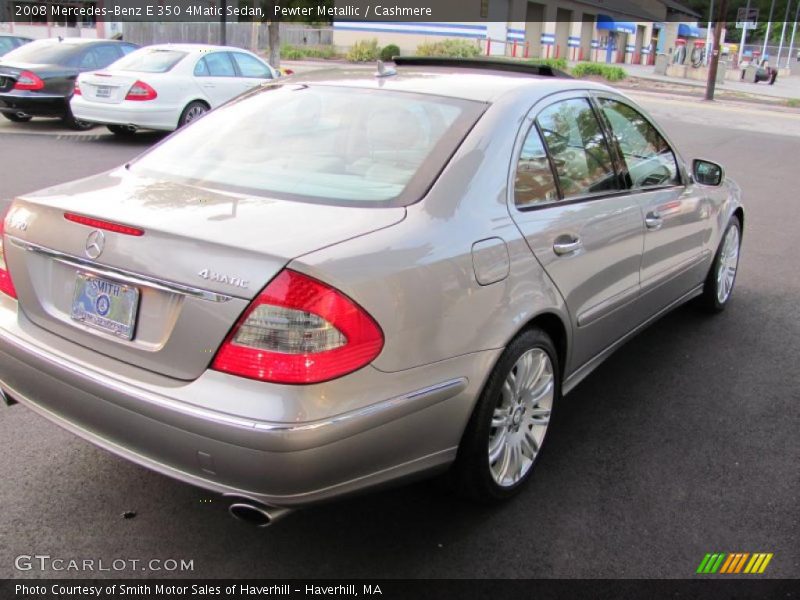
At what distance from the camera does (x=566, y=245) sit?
121 inches

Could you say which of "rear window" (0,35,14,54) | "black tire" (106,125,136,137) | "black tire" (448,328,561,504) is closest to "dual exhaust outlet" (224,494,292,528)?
"black tire" (448,328,561,504)

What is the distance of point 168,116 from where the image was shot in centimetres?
1112

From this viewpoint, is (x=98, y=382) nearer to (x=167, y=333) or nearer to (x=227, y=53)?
(x=167, y=333)

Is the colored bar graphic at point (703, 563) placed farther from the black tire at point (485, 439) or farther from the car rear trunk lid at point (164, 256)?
the car rear trunk lid at point (164, 256)

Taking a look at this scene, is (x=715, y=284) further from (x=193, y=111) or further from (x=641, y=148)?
(x=193, y=111)

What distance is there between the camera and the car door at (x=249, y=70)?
40.4 feet

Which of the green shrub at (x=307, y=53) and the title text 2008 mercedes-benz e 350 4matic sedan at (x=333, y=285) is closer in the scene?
the title text 2008 mercedes-benz e 350 4matic sedan at (x=333, y=285)

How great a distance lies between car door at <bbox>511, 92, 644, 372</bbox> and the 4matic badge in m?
1.14

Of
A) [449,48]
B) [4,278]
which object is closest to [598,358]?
[4,278]

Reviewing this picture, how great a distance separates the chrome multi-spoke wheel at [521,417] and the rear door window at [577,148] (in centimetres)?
77

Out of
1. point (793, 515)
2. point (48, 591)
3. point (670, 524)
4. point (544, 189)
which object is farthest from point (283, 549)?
point (793, 515)

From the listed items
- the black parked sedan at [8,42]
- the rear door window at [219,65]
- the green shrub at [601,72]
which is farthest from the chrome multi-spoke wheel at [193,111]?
the green shrub at [601,72]

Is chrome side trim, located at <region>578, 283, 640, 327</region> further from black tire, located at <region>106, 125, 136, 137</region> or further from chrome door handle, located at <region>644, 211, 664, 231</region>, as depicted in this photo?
black tire, located at <region>106, 125, 136, 137</region>
